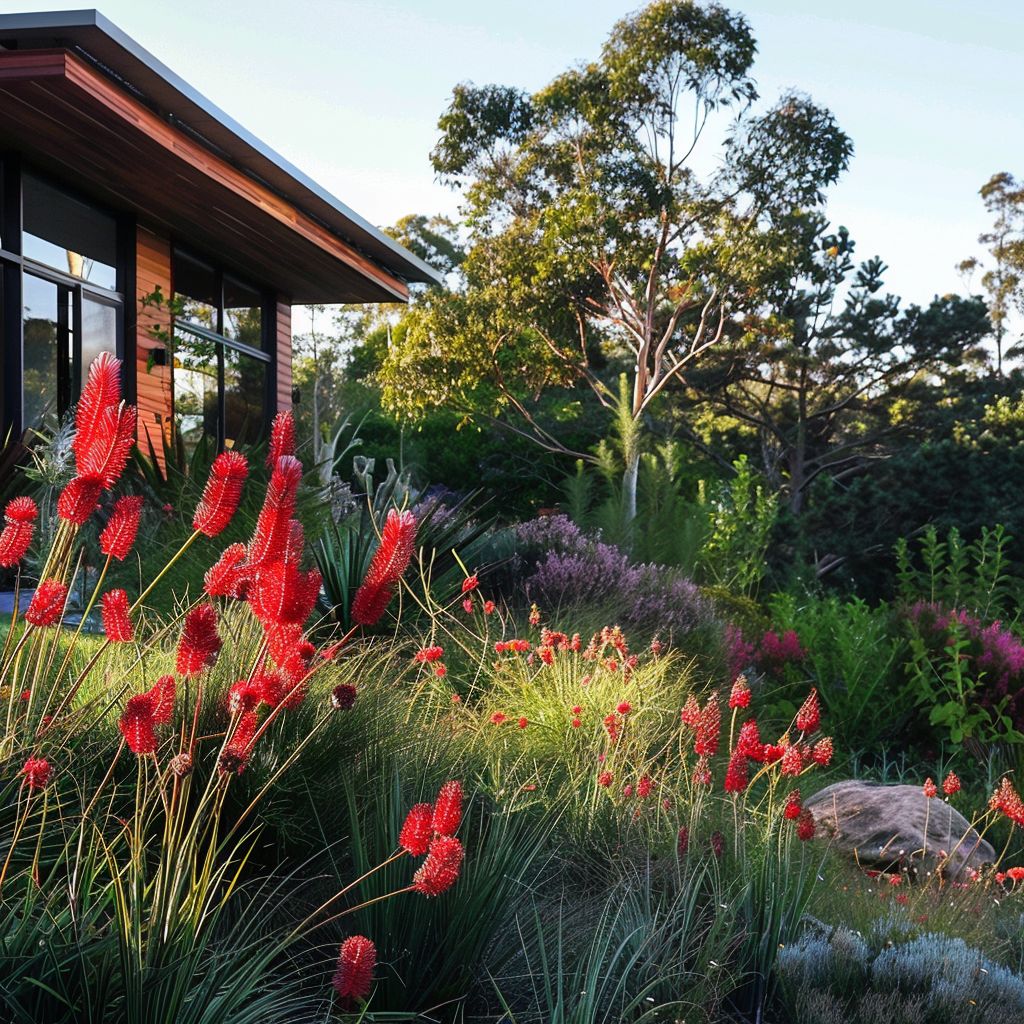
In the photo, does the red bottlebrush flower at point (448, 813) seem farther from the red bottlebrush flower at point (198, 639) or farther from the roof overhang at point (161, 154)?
the roof overhang at point (161, 154)

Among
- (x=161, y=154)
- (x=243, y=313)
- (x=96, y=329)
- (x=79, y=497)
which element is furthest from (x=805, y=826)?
(x=243, y=313)

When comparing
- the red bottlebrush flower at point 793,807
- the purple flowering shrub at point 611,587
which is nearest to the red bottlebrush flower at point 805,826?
the red bottlebrush flower at point 793,807

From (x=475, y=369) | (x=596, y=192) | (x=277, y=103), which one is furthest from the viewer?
(x=475, y=369)

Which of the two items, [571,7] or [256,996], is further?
[571,7]

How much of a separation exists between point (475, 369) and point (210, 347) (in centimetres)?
955

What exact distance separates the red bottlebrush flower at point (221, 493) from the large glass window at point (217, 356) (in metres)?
10.6

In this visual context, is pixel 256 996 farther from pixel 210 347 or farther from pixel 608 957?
pixel 210 347

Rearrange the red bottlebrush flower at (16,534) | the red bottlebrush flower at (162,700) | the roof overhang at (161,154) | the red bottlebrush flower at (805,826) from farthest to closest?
the roof overhang at (161,154)
the red bottlebrush flower at (805,826)
the red bottlebrush flower at (16,534)
the red bottlebrush flower at (162,700)

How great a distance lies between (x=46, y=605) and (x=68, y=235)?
9145 millimetres

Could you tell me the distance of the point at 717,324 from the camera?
23.3 m

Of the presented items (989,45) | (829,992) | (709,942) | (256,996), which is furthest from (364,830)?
(989,45)

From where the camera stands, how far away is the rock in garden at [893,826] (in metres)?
4.33

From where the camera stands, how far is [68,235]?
10.2 meters

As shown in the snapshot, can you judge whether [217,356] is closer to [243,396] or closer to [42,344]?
[243,396]
